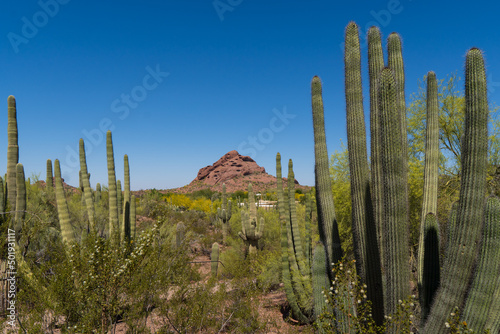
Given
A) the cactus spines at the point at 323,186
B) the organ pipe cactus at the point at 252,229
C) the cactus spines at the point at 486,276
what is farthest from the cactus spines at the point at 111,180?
the cactus spines at the point at 486,276

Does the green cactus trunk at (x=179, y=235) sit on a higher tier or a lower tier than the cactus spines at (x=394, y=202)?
lower

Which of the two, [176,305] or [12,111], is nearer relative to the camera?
[176,305]

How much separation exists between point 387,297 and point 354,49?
334cm

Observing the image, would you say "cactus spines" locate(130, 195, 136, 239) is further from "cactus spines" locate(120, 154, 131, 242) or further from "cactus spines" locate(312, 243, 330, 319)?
"cactus spines" locate(312, 243, 330, 319)

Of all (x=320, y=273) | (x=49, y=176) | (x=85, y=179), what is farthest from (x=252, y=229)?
(x=49, y=176)

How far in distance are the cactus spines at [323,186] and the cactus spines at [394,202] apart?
4.37ft

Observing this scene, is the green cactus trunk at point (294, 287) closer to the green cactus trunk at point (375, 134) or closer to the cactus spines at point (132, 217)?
the green cactus trunk at point (375, 134)

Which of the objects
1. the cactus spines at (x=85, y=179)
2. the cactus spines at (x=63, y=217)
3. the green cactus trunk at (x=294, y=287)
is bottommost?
the green cactus trunk at (x=294, y=287)

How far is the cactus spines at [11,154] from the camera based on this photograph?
318 inches

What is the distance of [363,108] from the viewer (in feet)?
13.9

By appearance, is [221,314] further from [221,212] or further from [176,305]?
[221,212]

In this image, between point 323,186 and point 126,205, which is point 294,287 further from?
point 126,205

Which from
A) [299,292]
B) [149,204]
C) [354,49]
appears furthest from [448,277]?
[149,204]

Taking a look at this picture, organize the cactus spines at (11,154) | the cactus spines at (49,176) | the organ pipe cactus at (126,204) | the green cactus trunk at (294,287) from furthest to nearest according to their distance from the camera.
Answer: the cactus spines at (49,176)
the organ pipe cactus at (126,204)
the cactus spines at (11,154)
the green cactus trunk at (294,287)
